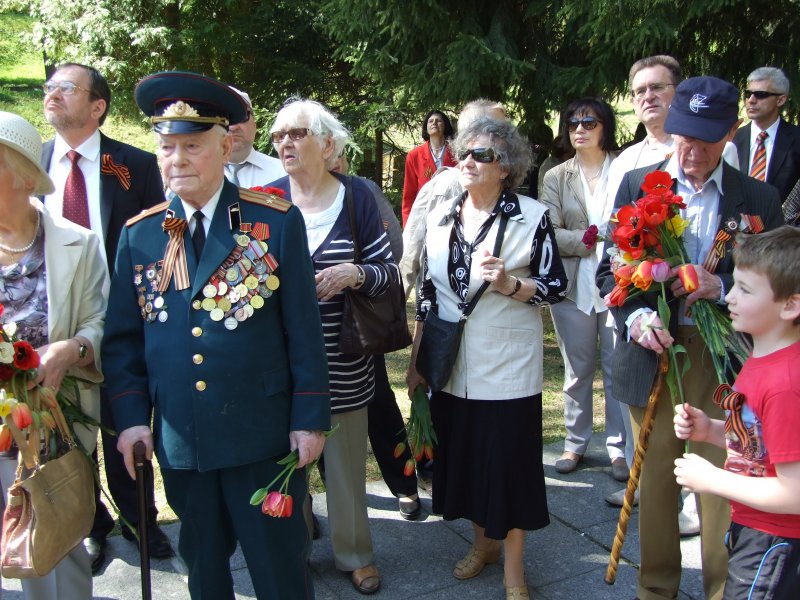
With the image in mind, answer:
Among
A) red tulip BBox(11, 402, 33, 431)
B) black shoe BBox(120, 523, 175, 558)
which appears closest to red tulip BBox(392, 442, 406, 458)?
black shoe BBox(120, 523, 175, 558)

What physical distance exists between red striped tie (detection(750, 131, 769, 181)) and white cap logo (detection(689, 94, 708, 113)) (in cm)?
302

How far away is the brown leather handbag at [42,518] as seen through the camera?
2455 millimetres

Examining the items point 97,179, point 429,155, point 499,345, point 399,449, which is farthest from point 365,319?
point 429,155

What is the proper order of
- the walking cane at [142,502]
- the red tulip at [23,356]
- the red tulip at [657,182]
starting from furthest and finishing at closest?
1. the red tulip at [657,182]
2. the walking cane at [142,502]
3. the red tulip at [23,356]

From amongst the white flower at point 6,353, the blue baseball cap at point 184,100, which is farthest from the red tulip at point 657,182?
the white flower at point 6,353

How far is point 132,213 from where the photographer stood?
3.97 metres

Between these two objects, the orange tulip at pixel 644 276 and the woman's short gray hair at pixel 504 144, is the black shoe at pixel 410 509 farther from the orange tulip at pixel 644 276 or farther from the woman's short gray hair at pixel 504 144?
the orange tulip at pixel 644 276

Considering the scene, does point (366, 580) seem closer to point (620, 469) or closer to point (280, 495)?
point (280, 495)

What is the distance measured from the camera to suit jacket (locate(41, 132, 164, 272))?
391cm

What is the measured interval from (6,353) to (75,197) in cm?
164

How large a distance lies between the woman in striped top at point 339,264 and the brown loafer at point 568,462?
1.53m

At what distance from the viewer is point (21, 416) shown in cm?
237

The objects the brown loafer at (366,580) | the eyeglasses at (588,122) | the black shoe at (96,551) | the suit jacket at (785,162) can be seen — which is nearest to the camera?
the brown loafer at (366,580)

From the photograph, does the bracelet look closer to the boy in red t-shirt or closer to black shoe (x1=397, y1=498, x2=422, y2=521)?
the boy in red t-shirt
